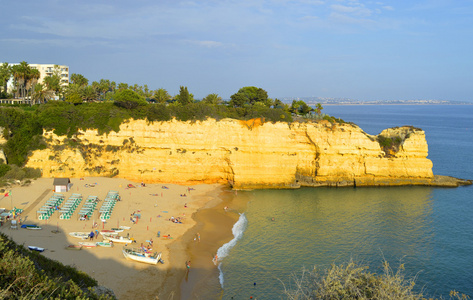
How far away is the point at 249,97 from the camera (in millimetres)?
73625

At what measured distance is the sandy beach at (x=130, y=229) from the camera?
78.0 ft

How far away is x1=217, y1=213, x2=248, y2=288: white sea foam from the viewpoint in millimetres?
27844

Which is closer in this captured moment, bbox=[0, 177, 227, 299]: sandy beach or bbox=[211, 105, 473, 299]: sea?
bbox=[0, 177, 227, 299]: sandy beach

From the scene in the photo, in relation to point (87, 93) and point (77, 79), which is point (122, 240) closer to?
point (87, 93)

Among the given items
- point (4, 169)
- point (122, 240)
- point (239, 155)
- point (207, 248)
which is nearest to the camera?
point (122, 240)

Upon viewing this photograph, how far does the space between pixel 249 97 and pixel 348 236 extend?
151 ft

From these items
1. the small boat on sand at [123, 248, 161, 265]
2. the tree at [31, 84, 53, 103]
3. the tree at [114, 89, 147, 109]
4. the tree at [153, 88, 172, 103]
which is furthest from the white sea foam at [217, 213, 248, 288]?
the tree at [31, 84, 53, 103]

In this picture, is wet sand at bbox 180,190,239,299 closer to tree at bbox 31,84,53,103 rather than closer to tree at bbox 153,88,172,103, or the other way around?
tree at bbox 153,88,172,103

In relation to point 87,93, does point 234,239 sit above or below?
below

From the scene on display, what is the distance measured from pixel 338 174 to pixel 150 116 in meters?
26.9

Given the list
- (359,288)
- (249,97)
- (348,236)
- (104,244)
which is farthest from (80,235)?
(249,97)

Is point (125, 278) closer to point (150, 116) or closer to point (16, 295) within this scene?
point (16, 295)

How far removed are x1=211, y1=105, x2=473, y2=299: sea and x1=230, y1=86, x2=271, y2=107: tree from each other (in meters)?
23.7

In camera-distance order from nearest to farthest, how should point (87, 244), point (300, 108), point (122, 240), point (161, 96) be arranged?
point (87, 244)
point (122, 240)
point (300, 108)
point (161, 96)
